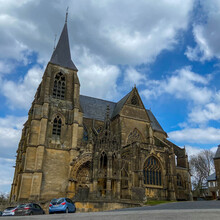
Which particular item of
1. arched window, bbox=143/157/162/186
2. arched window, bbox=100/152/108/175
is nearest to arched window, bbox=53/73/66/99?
arched window, bbox=100/152/108/175

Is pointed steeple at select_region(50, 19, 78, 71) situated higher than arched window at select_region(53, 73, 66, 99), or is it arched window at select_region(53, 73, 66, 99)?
pointed steeple at select_region(50, 19, 78, 71)

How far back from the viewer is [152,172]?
29453mm

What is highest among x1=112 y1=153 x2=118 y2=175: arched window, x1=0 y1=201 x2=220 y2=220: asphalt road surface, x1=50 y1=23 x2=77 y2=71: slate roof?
x1=50 y1=23 x2=77 y2=71: slate roof

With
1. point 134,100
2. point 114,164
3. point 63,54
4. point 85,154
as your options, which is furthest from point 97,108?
point 114,164

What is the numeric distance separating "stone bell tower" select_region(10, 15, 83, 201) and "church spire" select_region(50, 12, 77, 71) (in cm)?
16

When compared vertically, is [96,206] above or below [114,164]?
below

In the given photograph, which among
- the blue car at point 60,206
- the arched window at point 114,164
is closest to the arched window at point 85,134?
the arched window at point 114,164

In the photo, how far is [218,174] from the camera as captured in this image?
34.2m

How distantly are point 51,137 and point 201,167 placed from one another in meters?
35.0

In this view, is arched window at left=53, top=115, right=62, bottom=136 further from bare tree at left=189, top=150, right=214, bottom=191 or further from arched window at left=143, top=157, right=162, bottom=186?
bare tree at left=189, top=150, right=214, bottom=191

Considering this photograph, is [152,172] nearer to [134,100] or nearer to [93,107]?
[134,100]

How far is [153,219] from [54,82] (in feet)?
95.8

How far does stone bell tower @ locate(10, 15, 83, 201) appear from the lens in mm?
28172

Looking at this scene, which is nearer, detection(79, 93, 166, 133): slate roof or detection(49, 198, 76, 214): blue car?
detection(49, 198, 76, 214): blue car
